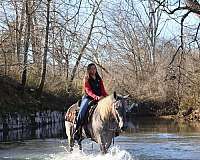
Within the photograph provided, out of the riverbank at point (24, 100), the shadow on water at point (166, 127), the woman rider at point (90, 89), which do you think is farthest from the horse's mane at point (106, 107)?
the riverbank at point (24, 100)

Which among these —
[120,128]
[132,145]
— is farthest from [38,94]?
[120,128]

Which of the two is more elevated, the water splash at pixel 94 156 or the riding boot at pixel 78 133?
the riding boot at pixel 78 133

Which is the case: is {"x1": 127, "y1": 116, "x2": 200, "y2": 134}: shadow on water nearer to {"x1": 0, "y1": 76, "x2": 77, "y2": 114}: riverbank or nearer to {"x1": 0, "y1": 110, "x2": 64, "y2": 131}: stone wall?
{"x1": 0, "y1": 110, "x2": 64, "y2": 131}: stone wall

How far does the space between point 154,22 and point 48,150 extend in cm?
3655

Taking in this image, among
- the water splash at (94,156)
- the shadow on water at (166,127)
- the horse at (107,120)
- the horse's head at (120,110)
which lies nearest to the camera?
the horse's head at (120,110)

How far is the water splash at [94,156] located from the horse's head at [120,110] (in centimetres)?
127

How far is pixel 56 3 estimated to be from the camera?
2406 centimetres

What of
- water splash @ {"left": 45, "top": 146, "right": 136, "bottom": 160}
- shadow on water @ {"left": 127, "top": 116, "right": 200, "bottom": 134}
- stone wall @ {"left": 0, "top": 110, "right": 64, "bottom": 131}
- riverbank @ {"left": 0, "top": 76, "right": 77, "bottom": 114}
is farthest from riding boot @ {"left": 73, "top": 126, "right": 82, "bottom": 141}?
riverbank @ {"left": 0, "top": 76, "right": 77, "bottom": 114}

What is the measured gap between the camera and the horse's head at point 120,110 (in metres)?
8.68

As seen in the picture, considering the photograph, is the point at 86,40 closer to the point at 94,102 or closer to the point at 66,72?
the point at 66,72

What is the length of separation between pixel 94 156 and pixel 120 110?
246 cm

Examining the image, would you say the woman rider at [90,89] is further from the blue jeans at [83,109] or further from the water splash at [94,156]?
the water splash at [94,156]

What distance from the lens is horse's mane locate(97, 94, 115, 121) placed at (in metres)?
9.26

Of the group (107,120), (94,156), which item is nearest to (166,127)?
(94,156)
